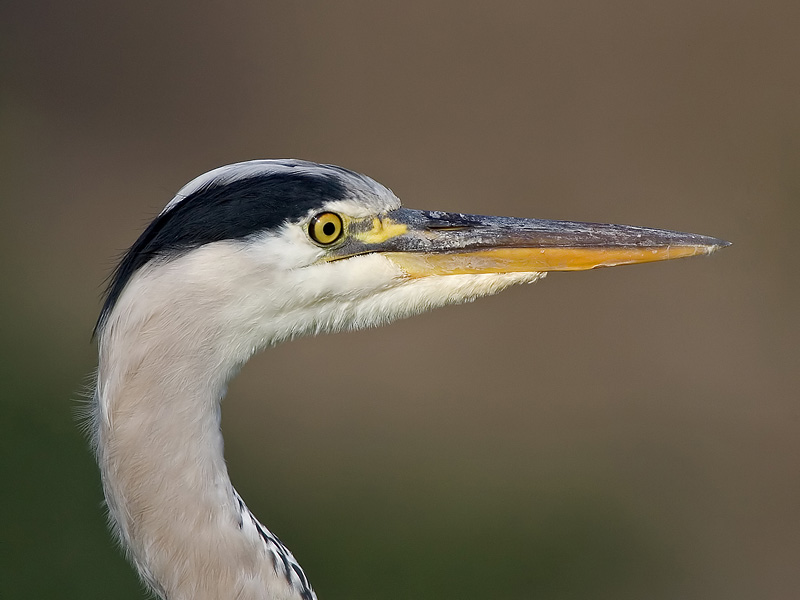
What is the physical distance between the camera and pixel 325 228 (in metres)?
1.62

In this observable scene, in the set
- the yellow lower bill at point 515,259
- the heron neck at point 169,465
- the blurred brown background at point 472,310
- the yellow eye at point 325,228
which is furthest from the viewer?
the blurred brown background at point 472,310

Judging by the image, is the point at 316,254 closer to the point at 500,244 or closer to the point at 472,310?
the point at 500,244

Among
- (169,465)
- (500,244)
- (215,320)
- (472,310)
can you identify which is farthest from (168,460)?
(472,310)

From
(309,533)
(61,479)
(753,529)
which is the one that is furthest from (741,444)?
(61,479)

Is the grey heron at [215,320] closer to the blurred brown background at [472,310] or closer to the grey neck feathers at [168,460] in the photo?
the grey neck feathers at [168,460]

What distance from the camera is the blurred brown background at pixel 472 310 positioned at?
4.29 metres

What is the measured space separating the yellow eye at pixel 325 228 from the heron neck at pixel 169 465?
27cm

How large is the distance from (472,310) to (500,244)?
12.1 ft

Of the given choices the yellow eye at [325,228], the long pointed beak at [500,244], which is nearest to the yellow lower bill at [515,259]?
the long pointed beak at [500,244]

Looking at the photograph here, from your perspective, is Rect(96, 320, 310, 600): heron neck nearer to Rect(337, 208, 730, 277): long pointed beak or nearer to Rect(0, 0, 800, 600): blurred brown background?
Rect(337, 208, 730, 277): long pointed beak

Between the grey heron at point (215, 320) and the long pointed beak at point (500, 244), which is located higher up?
the long pointed beak at point (500, 244)

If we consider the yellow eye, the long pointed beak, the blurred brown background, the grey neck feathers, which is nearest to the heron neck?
the grey neck feathers

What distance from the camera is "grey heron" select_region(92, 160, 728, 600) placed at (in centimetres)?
149

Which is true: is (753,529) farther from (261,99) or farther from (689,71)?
(261,99)
